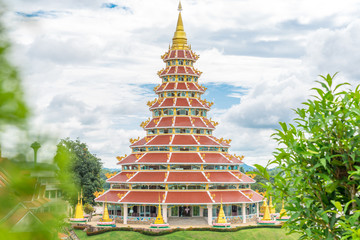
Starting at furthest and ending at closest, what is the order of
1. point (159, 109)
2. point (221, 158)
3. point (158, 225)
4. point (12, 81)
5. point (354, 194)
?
point (159, 109), point (221, 158), point (158, 225), point (354, 194), point (12, 81)

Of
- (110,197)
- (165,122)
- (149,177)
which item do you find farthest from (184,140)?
(110,197)

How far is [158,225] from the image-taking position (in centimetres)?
3556

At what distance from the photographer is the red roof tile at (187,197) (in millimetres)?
37406

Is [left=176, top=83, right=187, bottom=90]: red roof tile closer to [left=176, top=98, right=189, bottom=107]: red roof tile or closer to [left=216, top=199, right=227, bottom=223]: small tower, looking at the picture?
[left=176, top=98, right=189, bottom=107]: red roof tile

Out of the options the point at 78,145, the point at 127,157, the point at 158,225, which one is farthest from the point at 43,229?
the point at 78,145

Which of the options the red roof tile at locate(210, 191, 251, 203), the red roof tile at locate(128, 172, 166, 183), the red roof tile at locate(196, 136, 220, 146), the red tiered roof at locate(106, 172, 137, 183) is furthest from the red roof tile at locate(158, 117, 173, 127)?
the red roof tile at locate(210, 191, 251, 203)

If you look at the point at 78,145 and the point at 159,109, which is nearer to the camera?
the point at 159,109

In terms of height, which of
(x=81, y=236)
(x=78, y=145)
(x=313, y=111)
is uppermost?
(x=78, y=145)

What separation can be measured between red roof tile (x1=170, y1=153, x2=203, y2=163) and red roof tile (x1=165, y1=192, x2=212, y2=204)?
3.18 m

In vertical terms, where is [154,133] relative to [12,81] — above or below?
above

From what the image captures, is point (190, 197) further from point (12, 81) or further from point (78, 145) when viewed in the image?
point (12, 81)

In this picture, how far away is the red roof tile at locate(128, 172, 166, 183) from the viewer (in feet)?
128

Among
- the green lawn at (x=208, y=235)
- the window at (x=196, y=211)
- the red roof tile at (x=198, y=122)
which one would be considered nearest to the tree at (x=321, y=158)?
the green lawn at (x=208, y=235)

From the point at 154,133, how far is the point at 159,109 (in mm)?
2829
